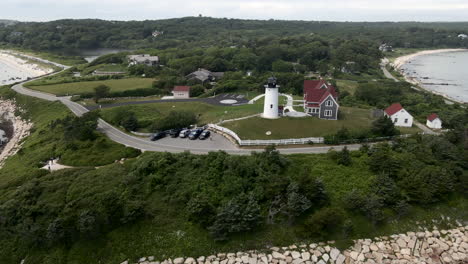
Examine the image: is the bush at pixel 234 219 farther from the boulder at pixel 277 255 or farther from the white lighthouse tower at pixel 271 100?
the white lighthouse tower at pixel 271 100

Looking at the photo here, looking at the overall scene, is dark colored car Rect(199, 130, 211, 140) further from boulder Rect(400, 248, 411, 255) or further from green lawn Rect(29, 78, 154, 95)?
green lawn Rect(29, 78, 154, 95)

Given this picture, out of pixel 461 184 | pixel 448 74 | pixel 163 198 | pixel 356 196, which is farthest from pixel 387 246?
pixel 448 74

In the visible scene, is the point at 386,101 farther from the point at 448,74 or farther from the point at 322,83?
the point at 448,74

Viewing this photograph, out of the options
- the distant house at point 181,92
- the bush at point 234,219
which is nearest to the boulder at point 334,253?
the bush at point 234,219

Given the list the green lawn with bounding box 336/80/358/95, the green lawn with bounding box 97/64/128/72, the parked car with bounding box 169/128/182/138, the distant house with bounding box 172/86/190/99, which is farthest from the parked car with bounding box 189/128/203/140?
the green lawn with bounding box 97/64/128/72

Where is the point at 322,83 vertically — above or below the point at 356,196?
above

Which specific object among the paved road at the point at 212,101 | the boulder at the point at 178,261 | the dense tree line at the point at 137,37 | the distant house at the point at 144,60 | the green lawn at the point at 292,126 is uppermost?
the dense tree line at the point at 137,37

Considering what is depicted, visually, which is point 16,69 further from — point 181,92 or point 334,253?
point 334,253
